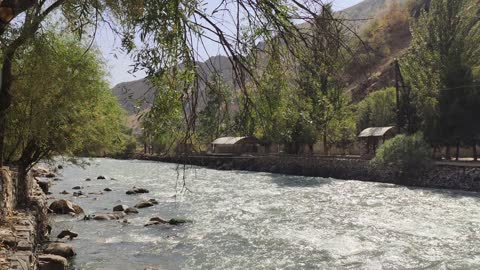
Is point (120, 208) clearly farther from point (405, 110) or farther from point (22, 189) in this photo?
point (405, 110)

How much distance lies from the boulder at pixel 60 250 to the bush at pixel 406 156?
25.7 m

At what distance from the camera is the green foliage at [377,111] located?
2026 inches

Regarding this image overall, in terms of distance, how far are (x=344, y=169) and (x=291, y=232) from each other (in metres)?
24.4

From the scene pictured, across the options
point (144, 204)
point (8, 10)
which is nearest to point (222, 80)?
point (8, 10)

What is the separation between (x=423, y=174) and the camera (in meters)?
32.1

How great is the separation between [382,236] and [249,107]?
523 inches

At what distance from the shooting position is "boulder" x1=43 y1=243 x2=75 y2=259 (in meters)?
12.6

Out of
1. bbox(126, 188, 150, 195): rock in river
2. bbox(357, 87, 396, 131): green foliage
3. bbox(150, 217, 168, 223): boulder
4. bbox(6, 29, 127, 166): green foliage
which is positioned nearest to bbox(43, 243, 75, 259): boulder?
bbox(6, 29, 127, 166): green foliage

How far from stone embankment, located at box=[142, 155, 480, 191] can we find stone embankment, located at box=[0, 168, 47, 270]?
472 cm

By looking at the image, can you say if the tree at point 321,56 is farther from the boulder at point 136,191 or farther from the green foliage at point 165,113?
the boulder at point 136,191

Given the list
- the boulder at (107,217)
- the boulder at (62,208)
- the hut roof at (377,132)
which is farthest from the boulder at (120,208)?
the hut roof at (377,132)

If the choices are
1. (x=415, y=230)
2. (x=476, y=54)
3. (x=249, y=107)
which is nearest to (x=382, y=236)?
(x=415, y=230)

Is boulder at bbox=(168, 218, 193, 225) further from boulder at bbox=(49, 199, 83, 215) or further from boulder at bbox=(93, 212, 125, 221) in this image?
boulder at bbox=(49, 199, 83, 215)

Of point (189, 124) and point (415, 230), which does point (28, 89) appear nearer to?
point (189, 124)
